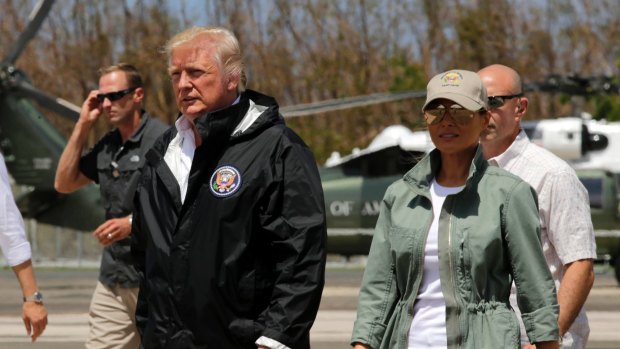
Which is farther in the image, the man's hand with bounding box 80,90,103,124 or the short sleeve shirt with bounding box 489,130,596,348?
the man's hand with bounding box 80,90,103,124

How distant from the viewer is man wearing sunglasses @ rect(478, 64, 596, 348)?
193 inches

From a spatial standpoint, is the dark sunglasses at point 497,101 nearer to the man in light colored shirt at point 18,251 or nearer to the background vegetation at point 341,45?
the man in light colored shirt at point 18,251

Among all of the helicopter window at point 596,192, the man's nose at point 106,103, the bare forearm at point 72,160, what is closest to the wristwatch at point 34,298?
the bare forearm at point 72,160

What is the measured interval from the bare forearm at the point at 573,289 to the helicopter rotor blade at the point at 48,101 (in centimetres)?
1451

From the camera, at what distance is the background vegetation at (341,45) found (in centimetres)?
3856

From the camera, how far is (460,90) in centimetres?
418

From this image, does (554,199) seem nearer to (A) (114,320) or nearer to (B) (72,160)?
(A) (114,320)

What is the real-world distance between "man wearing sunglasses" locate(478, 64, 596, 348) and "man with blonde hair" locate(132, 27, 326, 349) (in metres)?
0.91

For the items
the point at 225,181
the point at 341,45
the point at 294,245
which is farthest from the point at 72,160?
the point at 341,45

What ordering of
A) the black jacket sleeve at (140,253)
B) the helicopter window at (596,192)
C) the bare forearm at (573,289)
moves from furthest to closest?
1. the helicopter window at (596,192)
2. the bare forearm at (573,289)
3. the black jacket sleeve at (140,253)

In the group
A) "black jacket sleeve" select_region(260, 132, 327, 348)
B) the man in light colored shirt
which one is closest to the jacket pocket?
"black jacket sleeve" select_region(260, 132, 327, 348)

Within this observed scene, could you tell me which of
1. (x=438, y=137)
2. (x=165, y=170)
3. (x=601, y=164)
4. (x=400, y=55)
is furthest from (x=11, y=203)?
(x=400, y=55)

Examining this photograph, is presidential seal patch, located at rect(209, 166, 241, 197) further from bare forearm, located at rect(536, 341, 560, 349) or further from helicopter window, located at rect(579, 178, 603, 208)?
helicopter window, located at rect(579, 178, 603, 208)

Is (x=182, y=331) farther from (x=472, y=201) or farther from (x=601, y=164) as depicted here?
(x=601, y=164)
